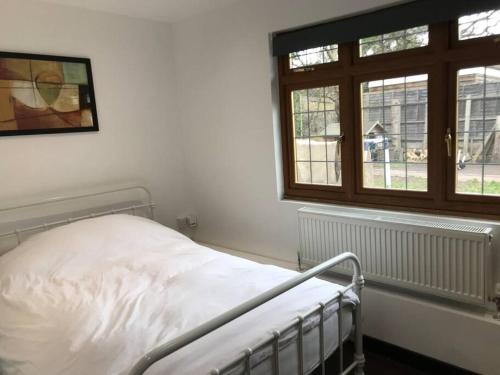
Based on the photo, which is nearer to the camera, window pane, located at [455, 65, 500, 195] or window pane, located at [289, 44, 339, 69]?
window pane, located at [455, 65, 500, 195]

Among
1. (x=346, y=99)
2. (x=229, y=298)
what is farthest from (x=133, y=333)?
(x=346, y=99)

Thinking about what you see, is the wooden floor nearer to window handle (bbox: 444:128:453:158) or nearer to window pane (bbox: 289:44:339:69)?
window handle (bbox: 444:128:453:158)

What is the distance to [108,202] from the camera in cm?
324

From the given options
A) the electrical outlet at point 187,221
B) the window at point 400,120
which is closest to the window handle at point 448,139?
the window at point 400,120

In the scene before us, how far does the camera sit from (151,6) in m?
3.08

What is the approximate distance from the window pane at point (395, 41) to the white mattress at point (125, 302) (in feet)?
4.91

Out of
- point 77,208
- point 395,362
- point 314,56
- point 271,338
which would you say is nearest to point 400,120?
point 314,56

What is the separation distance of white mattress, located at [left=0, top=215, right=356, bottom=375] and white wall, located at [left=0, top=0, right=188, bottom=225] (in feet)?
1.77

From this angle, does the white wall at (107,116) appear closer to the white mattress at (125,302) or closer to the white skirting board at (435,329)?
the white mattress at (125,302)

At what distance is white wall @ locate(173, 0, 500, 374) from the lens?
253 centimetres

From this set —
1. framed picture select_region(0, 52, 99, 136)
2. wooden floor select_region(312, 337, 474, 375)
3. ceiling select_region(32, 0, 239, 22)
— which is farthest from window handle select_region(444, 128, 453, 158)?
framed picture select_region(0, 52, 99, 136)

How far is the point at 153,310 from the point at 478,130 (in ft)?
6.46

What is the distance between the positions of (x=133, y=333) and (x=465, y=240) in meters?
1.72

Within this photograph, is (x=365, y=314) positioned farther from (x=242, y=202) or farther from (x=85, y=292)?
(x=85, y=292)
